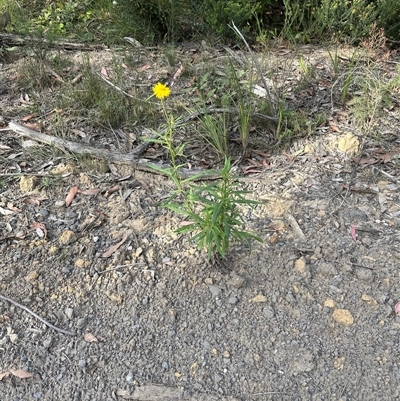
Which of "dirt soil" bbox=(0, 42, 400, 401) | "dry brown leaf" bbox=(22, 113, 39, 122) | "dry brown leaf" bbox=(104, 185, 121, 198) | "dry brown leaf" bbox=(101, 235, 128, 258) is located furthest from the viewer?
"dry brown leaf" bbox=(22, 113, 39, 122)

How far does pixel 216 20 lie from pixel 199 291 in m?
2.67

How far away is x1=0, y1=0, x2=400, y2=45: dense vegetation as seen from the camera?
4.23 metres

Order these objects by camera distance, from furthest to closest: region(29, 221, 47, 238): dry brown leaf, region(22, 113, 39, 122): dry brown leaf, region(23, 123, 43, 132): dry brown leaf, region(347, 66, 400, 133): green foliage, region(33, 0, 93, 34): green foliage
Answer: region(33, 0, 93, 34): green foliage < region(22, 113, 39, 122): dry brown leaf < region(23, 123, 43, 132): dry brown leaf < region(347, 66, 400, 133): green foliage < region(29, 221, 47, 238): dry brown leaf

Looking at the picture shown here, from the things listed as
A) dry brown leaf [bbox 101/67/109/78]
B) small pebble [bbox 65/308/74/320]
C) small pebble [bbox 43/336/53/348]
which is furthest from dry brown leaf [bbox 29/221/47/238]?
dry brown leaf [bbox 101/67/109/78]

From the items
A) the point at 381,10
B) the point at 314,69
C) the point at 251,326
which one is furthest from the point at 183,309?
the point at 381,10

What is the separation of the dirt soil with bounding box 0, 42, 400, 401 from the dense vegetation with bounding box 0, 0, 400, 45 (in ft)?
5.08

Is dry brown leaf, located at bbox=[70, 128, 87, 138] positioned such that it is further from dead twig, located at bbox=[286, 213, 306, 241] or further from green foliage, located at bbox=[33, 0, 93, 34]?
green foliage, located at bbox=[33, 0, 93, 34]

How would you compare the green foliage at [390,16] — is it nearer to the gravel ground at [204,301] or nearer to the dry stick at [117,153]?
the dry stick at [117,153]

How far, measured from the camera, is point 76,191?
→ 3.18 metres

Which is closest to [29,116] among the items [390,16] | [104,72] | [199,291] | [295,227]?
[104,72]

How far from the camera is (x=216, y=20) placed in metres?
4.33

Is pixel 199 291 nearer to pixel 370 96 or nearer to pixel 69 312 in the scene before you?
pixel 69 312

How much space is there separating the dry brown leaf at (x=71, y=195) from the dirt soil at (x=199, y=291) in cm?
3

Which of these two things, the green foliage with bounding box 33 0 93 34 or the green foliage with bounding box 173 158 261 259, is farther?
the green foliage with bounding box 33 0 93 34
